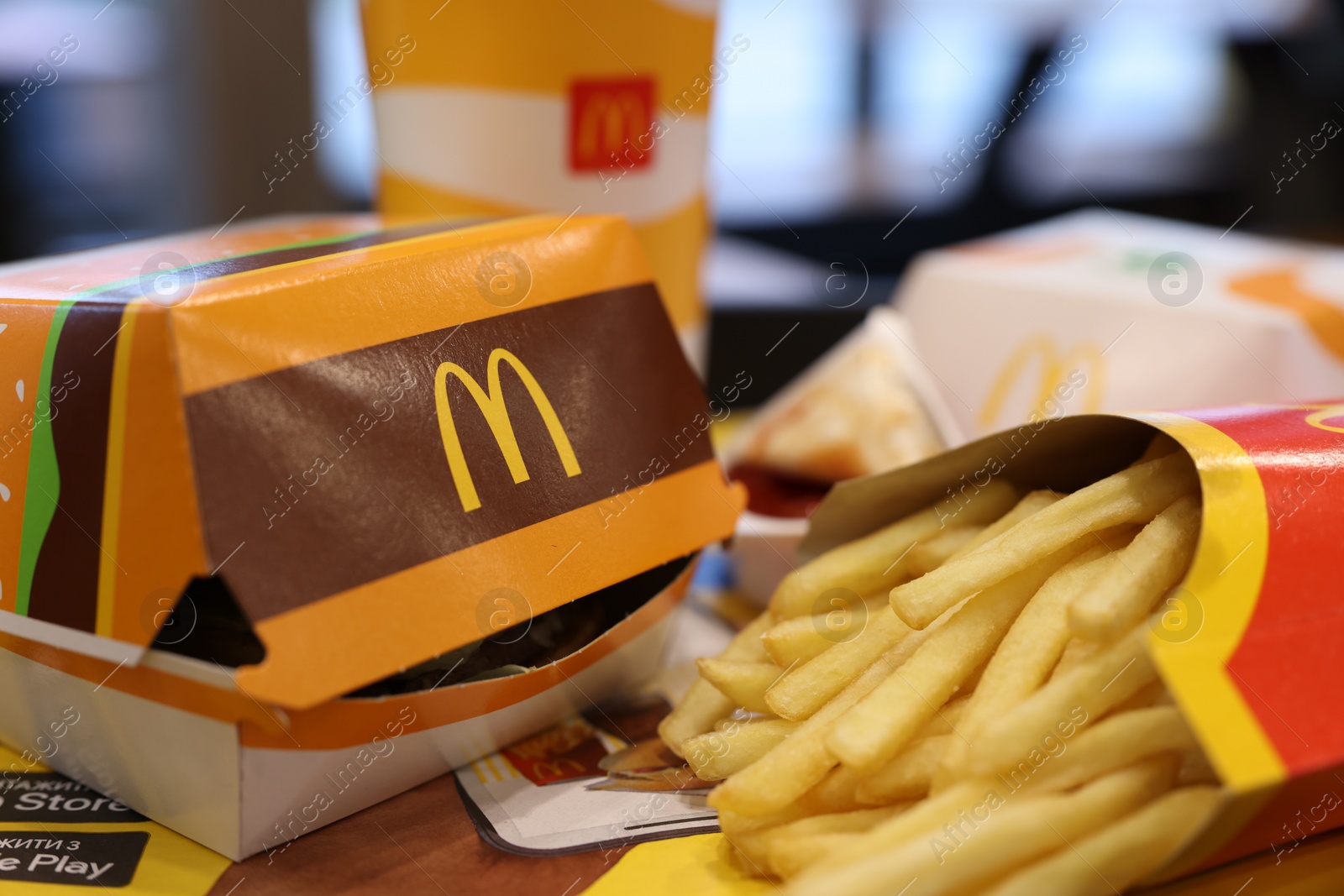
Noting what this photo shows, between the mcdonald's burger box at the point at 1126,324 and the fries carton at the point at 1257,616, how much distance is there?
442 millimetres

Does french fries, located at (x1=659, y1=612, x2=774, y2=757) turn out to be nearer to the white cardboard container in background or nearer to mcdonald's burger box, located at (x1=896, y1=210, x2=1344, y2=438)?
the white cardboard container in background

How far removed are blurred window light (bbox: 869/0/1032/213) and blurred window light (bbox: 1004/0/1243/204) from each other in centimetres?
36

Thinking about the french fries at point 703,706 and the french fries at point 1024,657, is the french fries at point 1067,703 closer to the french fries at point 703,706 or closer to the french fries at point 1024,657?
the french fries at point 1024,657

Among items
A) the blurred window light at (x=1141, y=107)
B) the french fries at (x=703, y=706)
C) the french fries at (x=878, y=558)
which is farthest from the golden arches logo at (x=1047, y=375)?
the blurred window light at (x=1141, y=107)

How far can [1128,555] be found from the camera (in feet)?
3.35

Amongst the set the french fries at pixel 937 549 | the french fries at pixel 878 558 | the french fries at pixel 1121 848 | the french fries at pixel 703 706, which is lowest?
the french fries at pixel 1121 848

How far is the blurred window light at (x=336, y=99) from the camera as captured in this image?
378cm

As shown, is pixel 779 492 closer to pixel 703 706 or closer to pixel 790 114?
pixel 703 706

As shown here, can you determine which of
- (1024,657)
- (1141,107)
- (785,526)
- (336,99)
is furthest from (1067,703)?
(1141,107)

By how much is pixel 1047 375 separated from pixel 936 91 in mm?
5618

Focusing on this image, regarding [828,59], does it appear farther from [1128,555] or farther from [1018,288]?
[1128,555]

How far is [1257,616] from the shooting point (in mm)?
962

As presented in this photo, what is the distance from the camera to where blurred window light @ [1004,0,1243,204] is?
6805mm

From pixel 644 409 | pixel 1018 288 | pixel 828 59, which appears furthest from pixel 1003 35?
pixel 644 409
